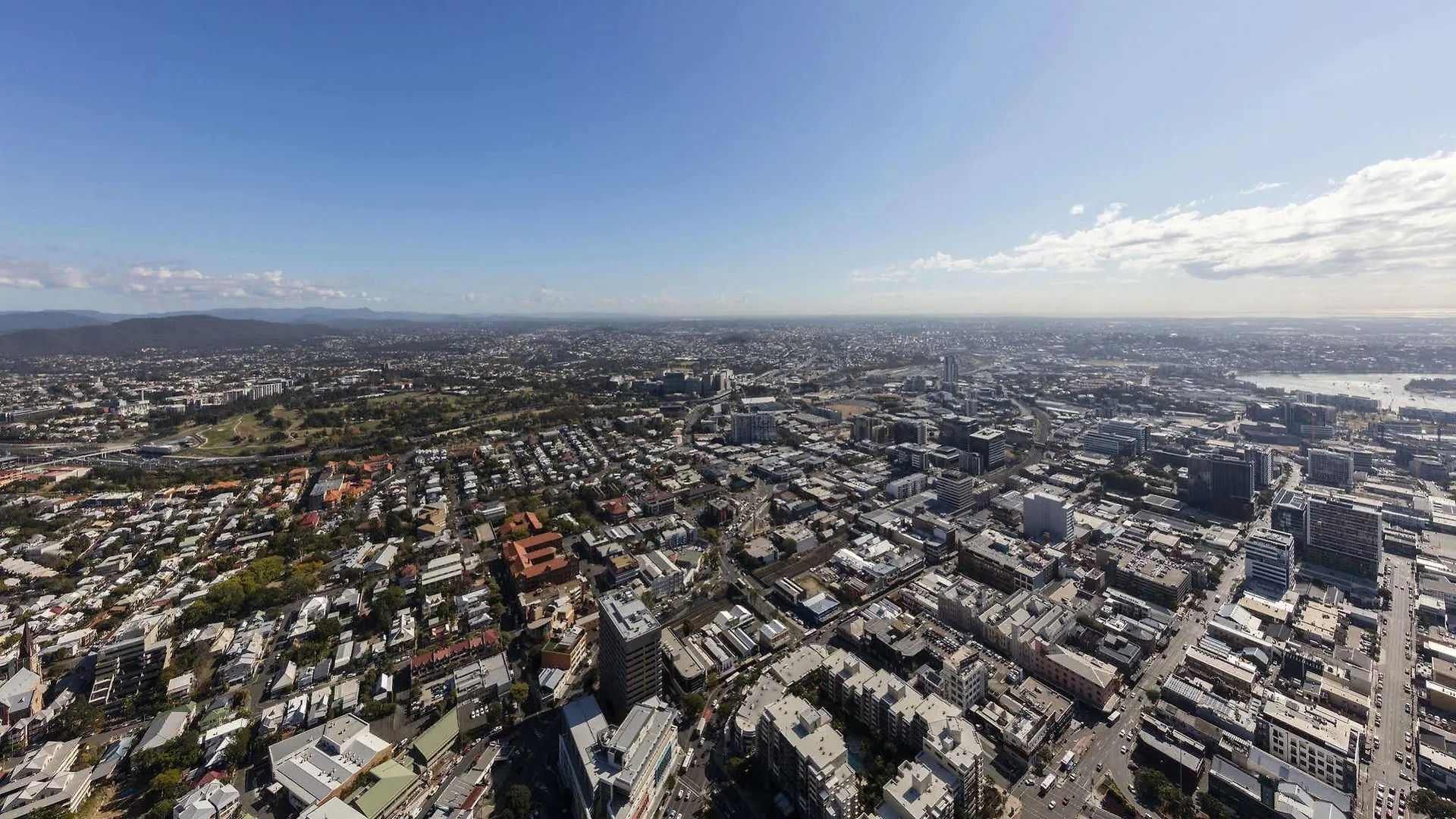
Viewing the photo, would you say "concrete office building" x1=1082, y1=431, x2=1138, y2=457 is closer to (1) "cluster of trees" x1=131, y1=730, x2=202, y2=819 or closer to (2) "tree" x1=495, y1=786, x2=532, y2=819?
(2) "tree" x1=495, y1=786, x2=532, y2=819

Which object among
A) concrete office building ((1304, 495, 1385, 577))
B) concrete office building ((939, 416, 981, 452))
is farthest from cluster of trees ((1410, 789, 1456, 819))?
concrete office building ((939, 416, 981, 452))

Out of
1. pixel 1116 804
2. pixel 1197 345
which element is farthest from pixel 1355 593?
pixel 1197 345

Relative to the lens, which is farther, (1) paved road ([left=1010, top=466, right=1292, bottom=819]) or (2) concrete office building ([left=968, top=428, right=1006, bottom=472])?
(2) concrete office building ([left=968, top=428, right=1006, bottom=472])

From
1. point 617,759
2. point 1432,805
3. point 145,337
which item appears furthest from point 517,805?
point 145,337

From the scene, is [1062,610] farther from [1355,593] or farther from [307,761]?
[307,761]

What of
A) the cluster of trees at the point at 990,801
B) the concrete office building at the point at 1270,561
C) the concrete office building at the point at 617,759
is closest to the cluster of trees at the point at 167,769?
the concrete office building at the point at 617,759
